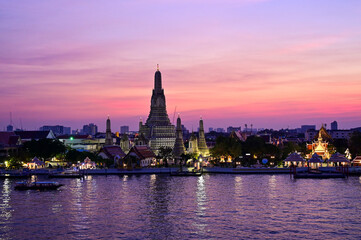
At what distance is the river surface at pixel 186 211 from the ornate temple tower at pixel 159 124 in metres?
77.4

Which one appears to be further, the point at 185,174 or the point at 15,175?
the point at 15,175

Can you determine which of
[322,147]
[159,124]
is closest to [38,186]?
[322,147]

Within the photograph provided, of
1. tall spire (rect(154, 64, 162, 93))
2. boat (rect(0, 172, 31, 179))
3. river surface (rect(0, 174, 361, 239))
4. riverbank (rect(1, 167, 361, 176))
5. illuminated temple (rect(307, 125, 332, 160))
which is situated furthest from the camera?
tall spire (rect(154, 64, 162, 93))

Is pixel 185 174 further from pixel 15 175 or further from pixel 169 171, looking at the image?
pixel 15 175

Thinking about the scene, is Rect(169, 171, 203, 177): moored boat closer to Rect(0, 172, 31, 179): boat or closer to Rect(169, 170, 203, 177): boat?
Rect(169, 170, 203, 177): boat

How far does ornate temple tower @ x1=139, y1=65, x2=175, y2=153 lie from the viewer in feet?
544

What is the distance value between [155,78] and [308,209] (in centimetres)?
11687

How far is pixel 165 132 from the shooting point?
168500 millimetres

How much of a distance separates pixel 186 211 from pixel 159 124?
111 m

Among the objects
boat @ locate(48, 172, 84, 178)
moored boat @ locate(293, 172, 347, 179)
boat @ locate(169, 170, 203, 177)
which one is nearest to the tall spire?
boat @ locate(169, 170, 203, 177)

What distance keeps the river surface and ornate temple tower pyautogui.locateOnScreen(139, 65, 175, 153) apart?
77.4 metres

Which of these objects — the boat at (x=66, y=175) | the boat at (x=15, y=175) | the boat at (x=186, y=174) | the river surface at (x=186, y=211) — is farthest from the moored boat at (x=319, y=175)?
the boat at (x=15, y=175)

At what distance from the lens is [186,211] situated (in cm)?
5944

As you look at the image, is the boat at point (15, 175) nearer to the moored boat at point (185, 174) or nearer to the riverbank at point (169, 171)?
the riverbank at point (169, 171)
